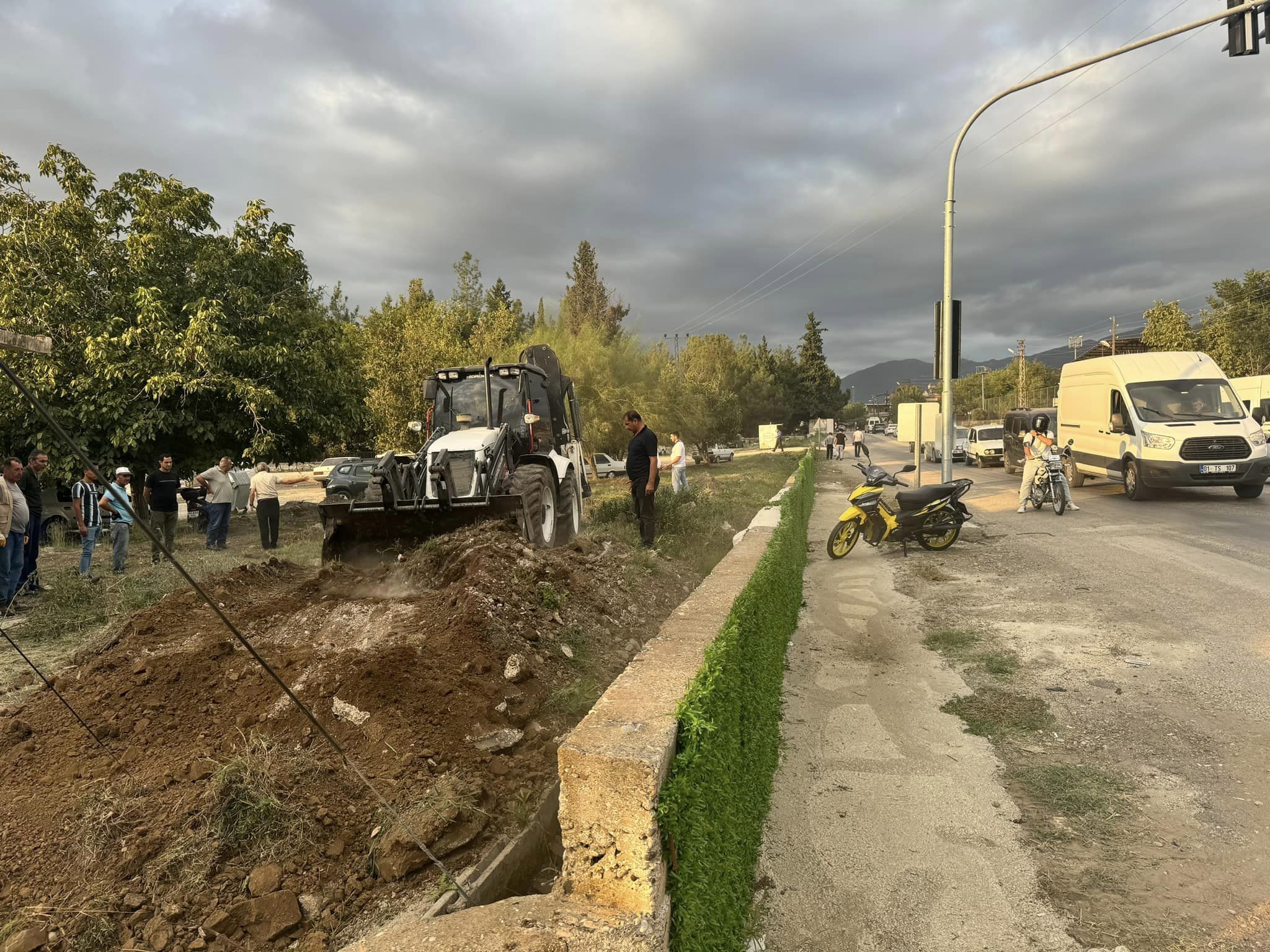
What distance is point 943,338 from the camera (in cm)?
1228

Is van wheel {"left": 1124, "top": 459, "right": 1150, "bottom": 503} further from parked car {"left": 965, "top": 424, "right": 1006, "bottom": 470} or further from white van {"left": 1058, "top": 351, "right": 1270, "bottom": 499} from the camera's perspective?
parked car {"left": 965, "top": 424, "right": 1006, "bottom": 470}

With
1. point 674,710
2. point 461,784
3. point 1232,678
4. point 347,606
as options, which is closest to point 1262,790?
point 1232,678

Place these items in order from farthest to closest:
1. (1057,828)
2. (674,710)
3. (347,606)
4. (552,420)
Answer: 1. (552,420)
2. (347,606)
3. (1057,828)
4. (674,710)

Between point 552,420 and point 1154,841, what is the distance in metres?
8.47

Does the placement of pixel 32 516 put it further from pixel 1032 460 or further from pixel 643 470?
pixel 1032 460

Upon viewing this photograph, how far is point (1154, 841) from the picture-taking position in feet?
10.8

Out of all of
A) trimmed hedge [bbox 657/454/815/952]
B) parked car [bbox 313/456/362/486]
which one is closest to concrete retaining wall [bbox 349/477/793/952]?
trimmed hedge [bbox 657/454/815/952]

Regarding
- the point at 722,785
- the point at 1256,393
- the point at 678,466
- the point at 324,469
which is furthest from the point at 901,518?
the point at 324,469

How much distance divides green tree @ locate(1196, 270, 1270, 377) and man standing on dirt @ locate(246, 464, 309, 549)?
132 feet

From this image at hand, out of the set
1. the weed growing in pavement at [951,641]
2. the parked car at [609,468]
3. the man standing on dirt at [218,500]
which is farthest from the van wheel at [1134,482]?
the parked car at [609,468]

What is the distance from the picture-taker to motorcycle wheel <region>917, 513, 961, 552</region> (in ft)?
33.9

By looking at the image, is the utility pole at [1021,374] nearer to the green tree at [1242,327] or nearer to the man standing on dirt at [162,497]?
the green tree at [1242,327]

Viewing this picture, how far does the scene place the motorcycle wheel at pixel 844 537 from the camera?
33.6 ft

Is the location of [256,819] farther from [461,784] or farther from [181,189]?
[181,189]
